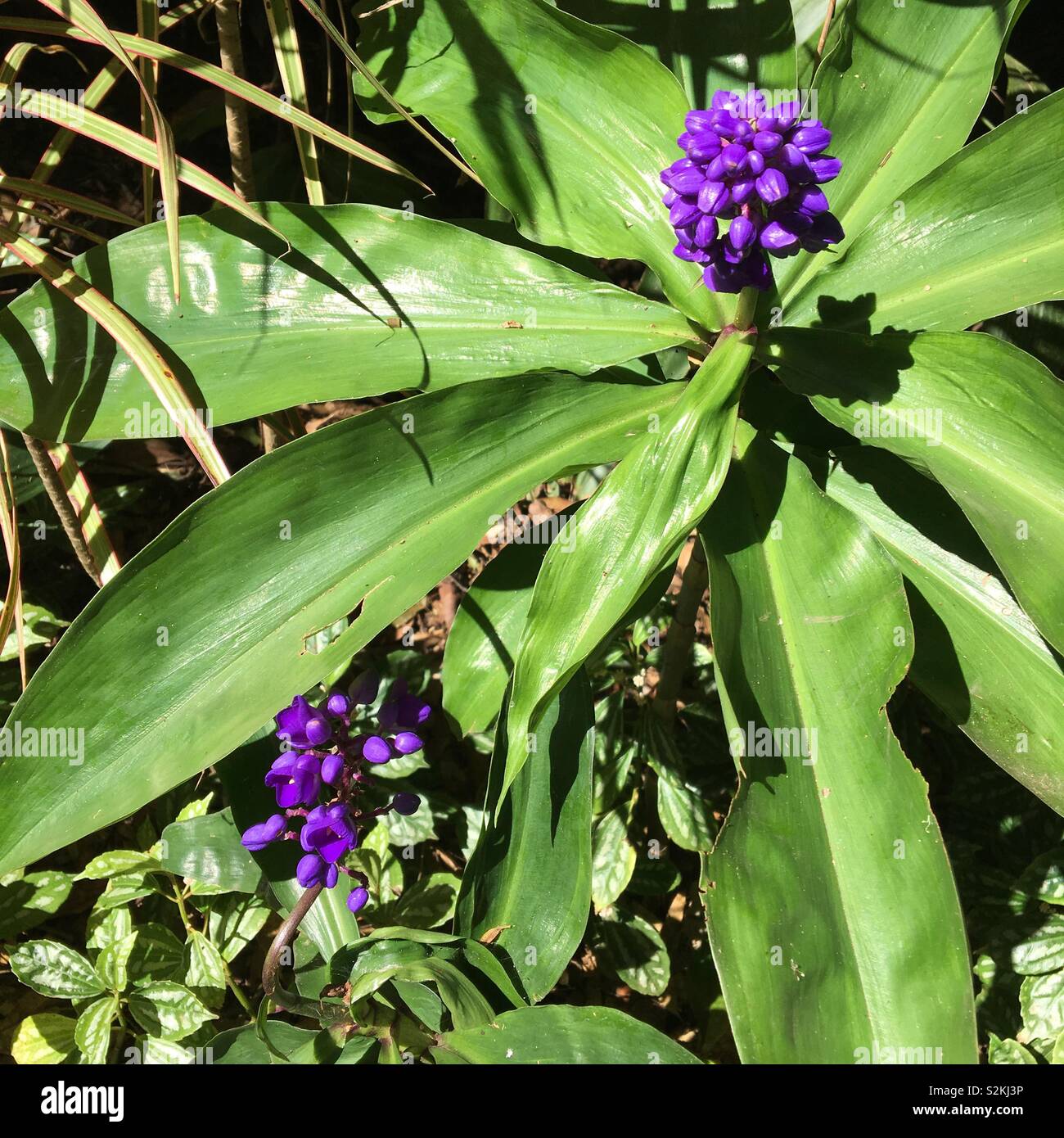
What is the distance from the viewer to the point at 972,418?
1312 mm

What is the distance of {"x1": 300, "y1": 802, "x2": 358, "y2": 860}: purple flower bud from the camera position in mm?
1334

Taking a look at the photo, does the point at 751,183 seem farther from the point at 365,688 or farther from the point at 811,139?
the point at 365,688

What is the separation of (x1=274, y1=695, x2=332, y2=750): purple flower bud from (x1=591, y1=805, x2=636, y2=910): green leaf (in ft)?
2.28

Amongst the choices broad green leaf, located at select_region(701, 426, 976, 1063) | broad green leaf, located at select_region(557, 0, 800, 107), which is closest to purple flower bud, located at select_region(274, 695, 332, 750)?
broad green leaf, located at select_region(701, 426, 976, 1063)

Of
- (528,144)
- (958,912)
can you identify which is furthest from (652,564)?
(528,144)

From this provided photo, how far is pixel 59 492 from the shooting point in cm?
167

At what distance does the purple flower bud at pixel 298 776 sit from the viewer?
1.34 metres

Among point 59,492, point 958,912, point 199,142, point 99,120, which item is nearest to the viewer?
point 958,912

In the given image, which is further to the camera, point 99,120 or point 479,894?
point 479,894

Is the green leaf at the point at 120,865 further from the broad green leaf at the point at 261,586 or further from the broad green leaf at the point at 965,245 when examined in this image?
the broad green leaf at the point at 965,245

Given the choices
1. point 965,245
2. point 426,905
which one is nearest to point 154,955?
point 426,905

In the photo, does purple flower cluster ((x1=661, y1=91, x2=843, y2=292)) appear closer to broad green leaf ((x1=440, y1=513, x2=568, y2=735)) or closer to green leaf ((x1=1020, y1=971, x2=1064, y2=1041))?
broad green leaf ((x1=440, y1=513, x2=568, y2=735))
